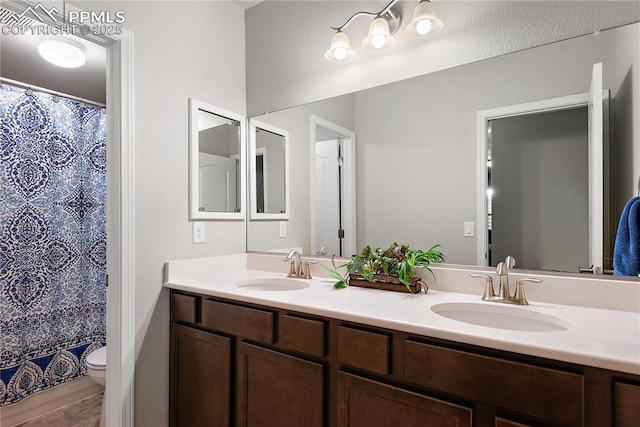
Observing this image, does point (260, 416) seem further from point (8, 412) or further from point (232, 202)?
point (8, 412)

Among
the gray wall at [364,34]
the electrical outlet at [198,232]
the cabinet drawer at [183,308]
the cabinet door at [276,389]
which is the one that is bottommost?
the cabinet door at [276,389]

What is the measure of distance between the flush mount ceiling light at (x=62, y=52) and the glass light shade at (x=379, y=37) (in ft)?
5.70

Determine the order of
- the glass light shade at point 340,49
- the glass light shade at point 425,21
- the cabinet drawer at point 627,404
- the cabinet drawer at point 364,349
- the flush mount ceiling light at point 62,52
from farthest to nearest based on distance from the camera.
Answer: the flush mount ceiling light at point 62,52
the glass light shade at point 340,49
the glass light shade at point 425,21
the cabinet drawer at point 364,349
the cabinet drawer at point 627,404

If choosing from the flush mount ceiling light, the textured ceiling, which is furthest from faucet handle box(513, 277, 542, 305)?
the flush mount ceiling light

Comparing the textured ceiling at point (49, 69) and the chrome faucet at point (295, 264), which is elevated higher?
the textured ceiling at point (49, 69)

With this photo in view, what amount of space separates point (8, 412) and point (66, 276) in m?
0.83

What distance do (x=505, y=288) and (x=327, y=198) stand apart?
99 centimetres

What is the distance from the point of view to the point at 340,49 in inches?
66.8

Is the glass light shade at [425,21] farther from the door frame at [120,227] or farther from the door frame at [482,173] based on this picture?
the door frame at [120,227]

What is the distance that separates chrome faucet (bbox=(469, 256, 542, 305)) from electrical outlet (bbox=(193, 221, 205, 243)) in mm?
1447

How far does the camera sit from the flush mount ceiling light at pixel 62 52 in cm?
191

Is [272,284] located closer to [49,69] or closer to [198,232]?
[198,232]

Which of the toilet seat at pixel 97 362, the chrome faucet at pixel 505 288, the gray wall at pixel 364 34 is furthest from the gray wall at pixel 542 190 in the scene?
the toilet seat at pixel 97 362

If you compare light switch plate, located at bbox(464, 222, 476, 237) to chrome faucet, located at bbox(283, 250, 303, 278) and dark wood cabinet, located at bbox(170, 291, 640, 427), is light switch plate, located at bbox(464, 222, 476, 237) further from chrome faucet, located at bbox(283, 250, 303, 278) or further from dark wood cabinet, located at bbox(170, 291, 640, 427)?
chrome faucet, located at bbox(283, 250, 303, 278)
